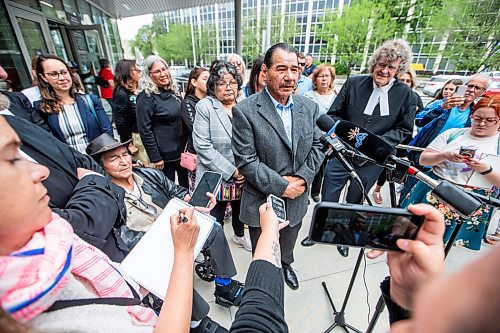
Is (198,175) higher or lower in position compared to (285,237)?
higher

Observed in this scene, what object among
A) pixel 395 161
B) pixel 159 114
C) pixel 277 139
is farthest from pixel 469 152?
pixel 159 114

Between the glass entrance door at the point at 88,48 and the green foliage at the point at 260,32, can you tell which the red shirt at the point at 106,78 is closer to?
the glass entrance door at the point at 88,48

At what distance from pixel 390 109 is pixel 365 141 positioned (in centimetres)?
116

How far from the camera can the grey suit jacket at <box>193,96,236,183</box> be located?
2.02 meters

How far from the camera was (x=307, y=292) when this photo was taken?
202cm

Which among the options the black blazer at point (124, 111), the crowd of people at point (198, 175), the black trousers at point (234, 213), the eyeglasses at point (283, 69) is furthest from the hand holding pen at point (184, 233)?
the black blazer at point (124, 111)

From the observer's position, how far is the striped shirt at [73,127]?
2.08 metres

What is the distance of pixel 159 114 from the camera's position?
2.47 metres

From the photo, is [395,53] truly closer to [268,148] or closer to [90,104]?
[268,148]

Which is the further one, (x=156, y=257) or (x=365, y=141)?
(x=365, y=141)

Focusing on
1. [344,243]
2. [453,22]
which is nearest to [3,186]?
[344,243]

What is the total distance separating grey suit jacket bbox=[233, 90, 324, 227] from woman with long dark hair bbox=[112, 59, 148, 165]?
1771 mm

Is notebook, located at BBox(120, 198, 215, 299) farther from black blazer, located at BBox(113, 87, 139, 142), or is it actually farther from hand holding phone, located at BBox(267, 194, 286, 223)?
black blazer, located at BBox(113, 87, 139, 142)

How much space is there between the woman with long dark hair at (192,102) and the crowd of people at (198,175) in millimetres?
23
